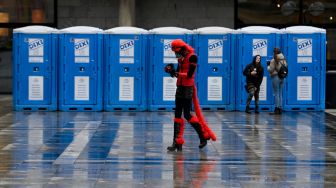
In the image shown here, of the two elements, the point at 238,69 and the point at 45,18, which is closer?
the point at 238,69

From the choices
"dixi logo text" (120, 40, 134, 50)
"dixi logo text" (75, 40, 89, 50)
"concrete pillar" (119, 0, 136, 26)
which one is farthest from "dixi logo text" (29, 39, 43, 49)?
"concrete pillar" (119, 0, 136, 26)

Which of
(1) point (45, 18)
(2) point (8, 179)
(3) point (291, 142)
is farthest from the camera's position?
(1) point (45, 18)

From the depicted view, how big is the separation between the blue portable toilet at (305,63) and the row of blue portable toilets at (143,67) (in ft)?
0.09

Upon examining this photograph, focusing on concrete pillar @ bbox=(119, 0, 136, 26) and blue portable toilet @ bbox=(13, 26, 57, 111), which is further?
concrete pillar @ bbox=(119, 0, 136, 26)

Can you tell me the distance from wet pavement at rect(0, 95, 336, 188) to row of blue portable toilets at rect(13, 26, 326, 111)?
1.64 m

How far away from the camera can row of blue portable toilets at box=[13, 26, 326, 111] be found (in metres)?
21.0

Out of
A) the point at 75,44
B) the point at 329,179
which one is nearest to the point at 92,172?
the point at 329,179

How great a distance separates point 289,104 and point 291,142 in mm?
6723

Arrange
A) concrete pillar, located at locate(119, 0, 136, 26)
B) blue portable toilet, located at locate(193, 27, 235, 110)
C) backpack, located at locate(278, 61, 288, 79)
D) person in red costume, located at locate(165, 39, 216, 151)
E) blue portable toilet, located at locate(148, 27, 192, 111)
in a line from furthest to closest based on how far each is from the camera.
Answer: concrete pillar, located at locate(119, 0, 136, 26) → blue portable toilet, located at locate(193, 27, 235, 110) → blue portable toilet, located at locate(148, 27, 192, 111) → backpack, located at locate(278, 61, 288, 79) → person in red costume, located at locate(165, 39, 216, 151)

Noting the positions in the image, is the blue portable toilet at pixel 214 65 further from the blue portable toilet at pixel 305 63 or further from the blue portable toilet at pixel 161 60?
the blue portable toilet at pixel 305 63

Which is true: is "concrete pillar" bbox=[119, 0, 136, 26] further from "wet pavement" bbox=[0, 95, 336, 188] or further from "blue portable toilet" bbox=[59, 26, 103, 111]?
"wet pavement" bbox=[0, 95, 336, 188]

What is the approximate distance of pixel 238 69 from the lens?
69.8 feet

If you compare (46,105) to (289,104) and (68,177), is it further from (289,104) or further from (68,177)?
(68,177)

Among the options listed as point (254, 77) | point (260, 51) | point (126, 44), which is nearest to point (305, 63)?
point (260, 51)
